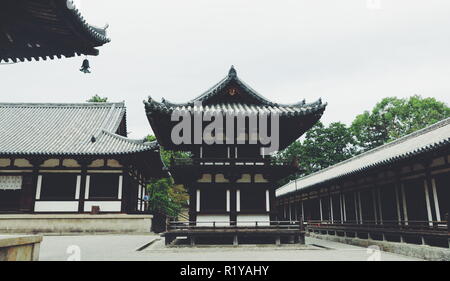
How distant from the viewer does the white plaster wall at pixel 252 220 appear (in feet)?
51.8

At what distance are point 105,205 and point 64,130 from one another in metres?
8.27

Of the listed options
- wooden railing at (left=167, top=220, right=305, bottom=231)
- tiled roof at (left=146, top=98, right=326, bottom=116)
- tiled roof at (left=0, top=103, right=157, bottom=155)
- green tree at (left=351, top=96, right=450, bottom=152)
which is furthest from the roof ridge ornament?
green tree at (left=351, top=96, right=450, bottom=152)

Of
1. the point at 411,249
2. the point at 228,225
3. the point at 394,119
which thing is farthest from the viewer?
the point at 394,119

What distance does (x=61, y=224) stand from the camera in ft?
72.0

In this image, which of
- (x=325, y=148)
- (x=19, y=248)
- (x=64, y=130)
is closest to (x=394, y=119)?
(x=325, y=148)

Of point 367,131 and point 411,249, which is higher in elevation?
point 367,131

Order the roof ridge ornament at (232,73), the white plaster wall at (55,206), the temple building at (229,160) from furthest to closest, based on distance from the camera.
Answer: the white plaster wall at (55,206), the roof ridge ornament at (232,73), the temple building at (229,160)

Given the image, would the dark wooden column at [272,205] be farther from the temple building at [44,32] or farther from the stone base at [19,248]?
the stone base at [19,248]

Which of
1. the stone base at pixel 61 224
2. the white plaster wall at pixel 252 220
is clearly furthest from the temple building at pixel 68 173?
the white plaster wall at pixel 252 220

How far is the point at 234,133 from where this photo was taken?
16.7m

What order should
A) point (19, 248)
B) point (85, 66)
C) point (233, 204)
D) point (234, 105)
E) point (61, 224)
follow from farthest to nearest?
point (61, 224) < point (234, 105) < point (233, 204) < point (85, 66) < point (19, 248)

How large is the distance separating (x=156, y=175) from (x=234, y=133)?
18105 mm

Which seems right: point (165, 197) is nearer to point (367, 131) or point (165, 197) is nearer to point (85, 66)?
point (85, 66)

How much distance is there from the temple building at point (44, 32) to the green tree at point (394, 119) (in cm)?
5037
